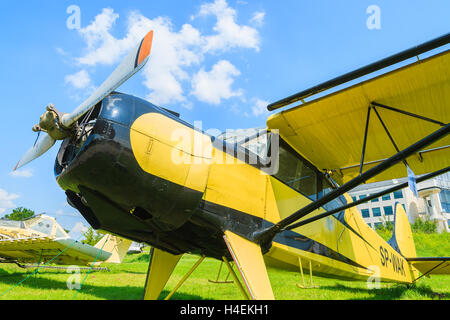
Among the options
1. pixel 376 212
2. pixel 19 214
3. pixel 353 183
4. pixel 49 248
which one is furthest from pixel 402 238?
pixel 19 214

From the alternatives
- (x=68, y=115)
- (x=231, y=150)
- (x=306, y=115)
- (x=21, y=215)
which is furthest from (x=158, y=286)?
(x=21, y=215)

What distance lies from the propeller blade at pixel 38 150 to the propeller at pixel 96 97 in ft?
2.01

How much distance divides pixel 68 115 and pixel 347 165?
15.4 ft

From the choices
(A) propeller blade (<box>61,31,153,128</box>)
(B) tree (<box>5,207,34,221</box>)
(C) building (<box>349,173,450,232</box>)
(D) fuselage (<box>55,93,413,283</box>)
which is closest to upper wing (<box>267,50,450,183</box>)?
(D) fuselage (<box>55,93,413,283</box>)

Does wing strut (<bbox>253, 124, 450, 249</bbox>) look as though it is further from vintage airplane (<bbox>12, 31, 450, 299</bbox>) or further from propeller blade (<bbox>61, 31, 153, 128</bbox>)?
propeller blade (<bbox>61, 31, 153, 128</bbox>)

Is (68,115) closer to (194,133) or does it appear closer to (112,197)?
(112,197)

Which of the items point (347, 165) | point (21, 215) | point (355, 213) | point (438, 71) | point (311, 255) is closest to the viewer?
point (438, 71)

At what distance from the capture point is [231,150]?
129 inches

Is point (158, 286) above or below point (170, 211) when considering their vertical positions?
below

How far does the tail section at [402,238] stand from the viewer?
873 cm

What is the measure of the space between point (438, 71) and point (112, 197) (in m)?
3.70
